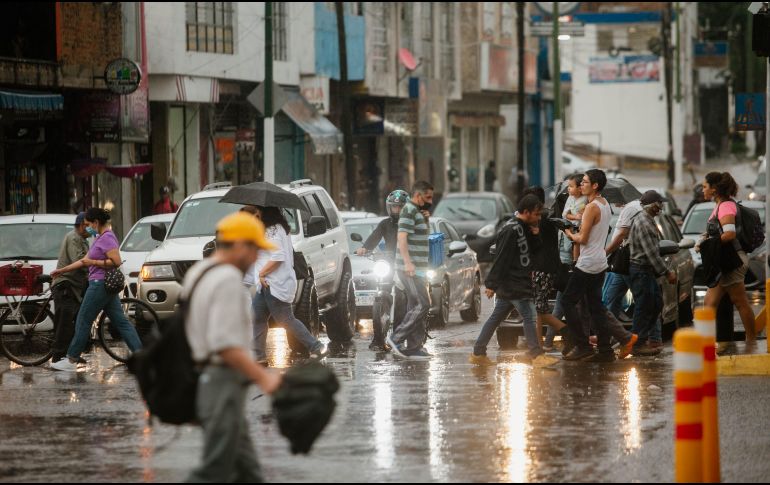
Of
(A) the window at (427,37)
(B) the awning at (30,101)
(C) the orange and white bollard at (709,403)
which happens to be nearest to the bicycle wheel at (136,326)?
(C) the orange and white bollard at (709,403)

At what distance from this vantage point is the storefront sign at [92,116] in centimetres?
3194

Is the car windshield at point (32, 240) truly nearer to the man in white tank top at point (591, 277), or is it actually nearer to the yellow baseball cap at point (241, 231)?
the man in white tank top at point (591, 277)

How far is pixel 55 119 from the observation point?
3164 centimetres

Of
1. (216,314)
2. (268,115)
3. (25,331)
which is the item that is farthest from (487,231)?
(216,314)

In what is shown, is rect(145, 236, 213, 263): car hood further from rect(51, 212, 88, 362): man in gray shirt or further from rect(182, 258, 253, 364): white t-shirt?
rect(182, 258, 253, 364): white t-shirt

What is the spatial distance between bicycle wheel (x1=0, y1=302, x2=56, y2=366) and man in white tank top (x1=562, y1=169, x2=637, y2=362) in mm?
5601

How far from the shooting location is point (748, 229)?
17.1 meters

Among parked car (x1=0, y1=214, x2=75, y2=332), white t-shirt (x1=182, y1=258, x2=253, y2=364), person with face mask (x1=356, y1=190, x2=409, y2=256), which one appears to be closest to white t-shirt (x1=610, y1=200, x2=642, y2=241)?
person with face mask (x1=356, y1=190, x2=409, y2=256)

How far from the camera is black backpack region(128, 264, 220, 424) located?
25.3ft

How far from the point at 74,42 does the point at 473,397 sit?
19608mm

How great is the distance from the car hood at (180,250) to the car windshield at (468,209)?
16319 mm

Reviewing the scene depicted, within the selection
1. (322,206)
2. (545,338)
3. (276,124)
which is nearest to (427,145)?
(276,124)

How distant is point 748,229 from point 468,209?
18286 millimetres

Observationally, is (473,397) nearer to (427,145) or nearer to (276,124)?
(276,124)
